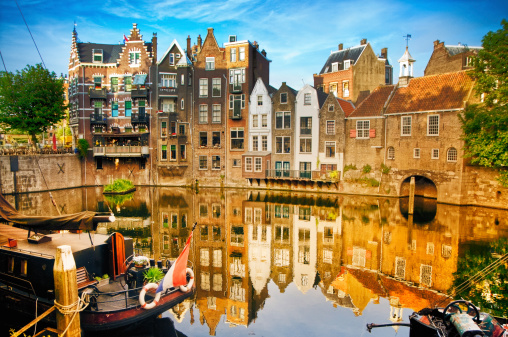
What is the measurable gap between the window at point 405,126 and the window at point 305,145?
11276 millimetres

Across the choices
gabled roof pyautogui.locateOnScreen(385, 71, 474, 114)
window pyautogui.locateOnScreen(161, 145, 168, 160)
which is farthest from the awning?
gabled roof pyautogui.locateOnScreen(385, 71, 474, 114)

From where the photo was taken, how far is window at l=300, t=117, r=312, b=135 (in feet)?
158

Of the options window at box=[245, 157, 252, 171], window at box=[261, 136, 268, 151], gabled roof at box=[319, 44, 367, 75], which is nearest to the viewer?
window at box=[245, 157, 252, 171]

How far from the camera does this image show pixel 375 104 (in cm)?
4512

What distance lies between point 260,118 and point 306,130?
6.68 metres

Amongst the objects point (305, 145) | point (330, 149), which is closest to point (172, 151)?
point (305, 145)

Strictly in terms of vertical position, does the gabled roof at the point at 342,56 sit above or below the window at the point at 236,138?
above

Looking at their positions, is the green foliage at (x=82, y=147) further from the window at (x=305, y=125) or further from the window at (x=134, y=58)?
the window at (x=305, y=125)

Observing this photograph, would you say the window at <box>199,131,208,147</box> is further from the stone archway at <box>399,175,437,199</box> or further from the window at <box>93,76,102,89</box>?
the stone archway at <box>399,175,437,199</box>

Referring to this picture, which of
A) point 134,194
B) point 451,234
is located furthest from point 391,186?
point 134,194

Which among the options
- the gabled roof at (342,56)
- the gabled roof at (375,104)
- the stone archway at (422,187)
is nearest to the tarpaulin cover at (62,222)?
the stone archway at (422,187)

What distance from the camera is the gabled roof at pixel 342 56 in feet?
181

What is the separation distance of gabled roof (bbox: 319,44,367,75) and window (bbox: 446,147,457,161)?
870 inches

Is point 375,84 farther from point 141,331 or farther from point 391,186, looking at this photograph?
point 141,331
